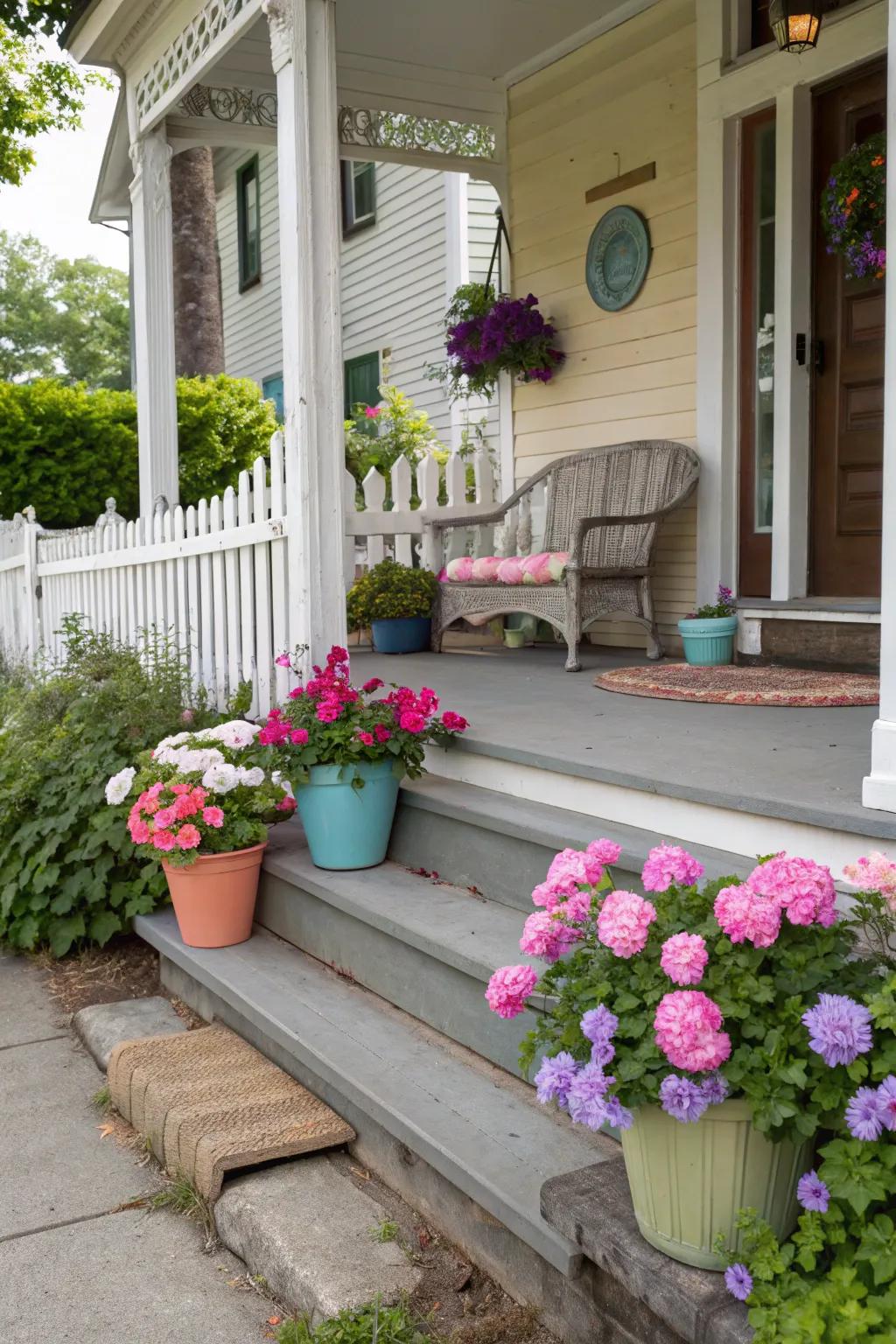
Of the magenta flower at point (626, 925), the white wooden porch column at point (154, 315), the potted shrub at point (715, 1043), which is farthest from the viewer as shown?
the white wooden porch column at point (154, 315)

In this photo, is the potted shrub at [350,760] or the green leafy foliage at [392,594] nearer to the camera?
the potted shrub at [350,760]

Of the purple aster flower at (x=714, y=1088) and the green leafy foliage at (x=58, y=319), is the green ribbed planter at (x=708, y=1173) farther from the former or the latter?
the green leafy foliage at (x=58, y=319)

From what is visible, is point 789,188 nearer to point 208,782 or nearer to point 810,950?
point 208,782

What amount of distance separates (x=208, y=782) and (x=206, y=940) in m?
0.45

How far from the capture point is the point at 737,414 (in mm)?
5234

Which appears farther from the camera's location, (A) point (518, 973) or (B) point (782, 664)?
(B) point (782, 664)

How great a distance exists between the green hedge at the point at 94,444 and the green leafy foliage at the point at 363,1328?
388 inches

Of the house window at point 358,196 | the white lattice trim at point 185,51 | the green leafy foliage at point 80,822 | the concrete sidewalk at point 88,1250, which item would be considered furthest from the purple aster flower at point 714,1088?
the house window at point 358,196

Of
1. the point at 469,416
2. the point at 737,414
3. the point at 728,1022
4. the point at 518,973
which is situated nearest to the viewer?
the point at 728,1022

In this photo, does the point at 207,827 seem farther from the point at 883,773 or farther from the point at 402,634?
the point at 402,634

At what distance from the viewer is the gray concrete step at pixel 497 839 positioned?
8.25ft

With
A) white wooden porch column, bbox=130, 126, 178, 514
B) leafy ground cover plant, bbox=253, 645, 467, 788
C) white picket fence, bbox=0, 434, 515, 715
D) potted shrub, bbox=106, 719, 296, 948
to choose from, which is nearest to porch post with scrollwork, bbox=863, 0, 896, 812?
leafy ground cover plant, bbox=253, 645, 467, 788

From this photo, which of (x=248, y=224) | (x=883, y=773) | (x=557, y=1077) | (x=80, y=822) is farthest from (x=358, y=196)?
(x=557, y=1077)

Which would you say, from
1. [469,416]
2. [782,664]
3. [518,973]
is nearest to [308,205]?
[782,664]
